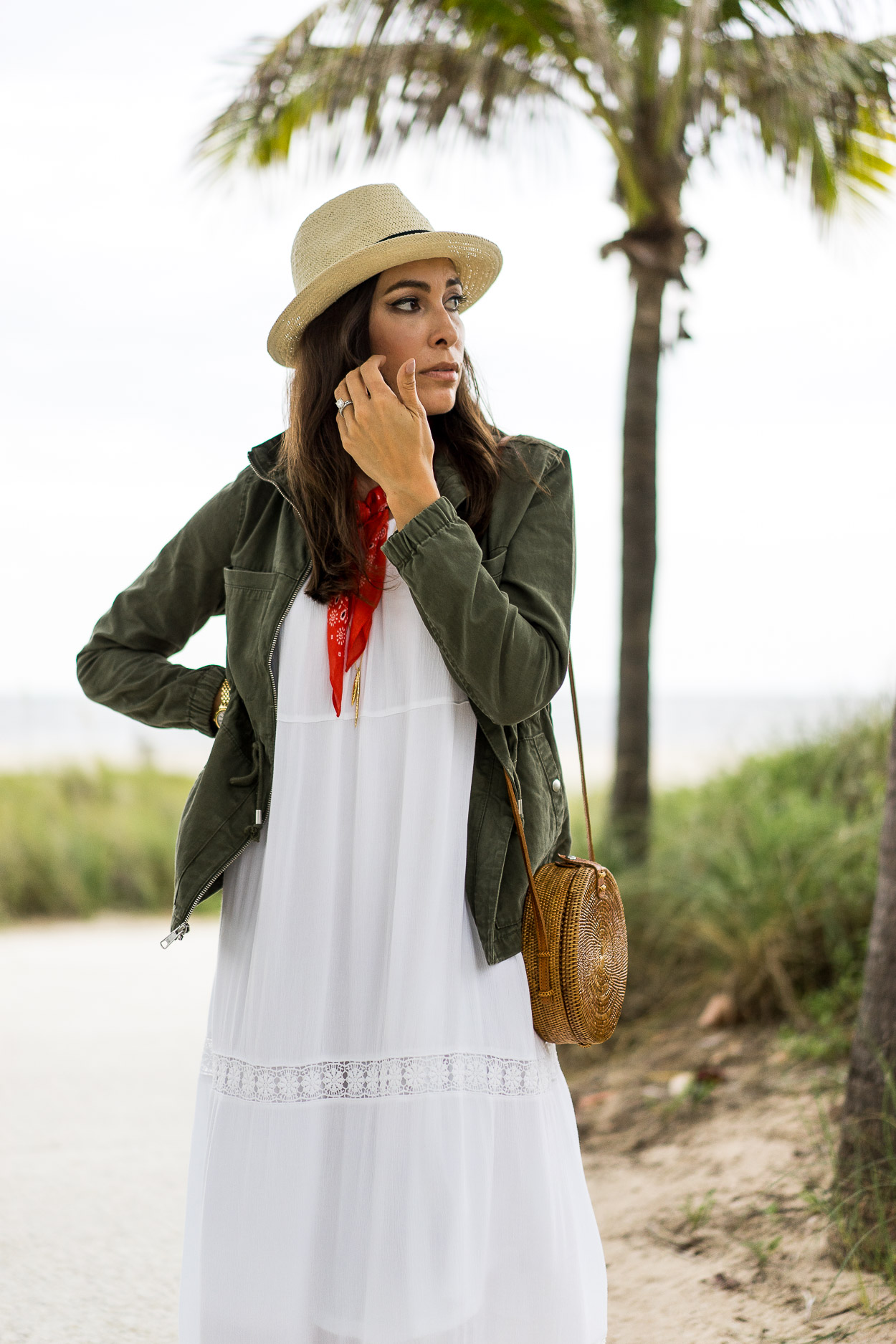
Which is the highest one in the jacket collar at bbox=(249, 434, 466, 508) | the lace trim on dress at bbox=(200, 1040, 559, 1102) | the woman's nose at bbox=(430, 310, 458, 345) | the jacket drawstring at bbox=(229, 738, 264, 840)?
the woman's nose at bbox=(430, 310, 458, 345)

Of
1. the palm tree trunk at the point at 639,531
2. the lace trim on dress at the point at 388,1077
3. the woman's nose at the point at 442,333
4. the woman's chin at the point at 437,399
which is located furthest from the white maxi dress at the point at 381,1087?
the palm tree trunk at the point at 639,531

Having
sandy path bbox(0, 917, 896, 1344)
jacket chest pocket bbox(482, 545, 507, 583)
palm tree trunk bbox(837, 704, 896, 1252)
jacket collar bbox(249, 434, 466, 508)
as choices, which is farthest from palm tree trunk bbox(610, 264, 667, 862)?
jacket chest pocket bbox(482, 545, 507, 583)

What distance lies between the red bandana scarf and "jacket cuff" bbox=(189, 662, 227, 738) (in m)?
0.28

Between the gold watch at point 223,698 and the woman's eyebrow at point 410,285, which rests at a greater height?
the woman's eyebrow at point 410,285

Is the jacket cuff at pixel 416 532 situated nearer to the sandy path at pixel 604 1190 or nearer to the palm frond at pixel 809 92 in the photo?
the sandy path at pixel 604 1190

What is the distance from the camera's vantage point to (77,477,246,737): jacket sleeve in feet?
6.48

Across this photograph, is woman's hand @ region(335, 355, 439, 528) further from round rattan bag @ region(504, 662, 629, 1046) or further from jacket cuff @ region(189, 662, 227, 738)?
jacket cuff @ region(189, 662, 227, 738)

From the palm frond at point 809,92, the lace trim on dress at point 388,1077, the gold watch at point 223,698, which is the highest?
the palm frond at point 809,92

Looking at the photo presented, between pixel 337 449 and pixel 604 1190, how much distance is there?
98.0 inches

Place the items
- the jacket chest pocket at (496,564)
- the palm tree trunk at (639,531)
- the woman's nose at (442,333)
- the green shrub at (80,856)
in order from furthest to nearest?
the green shrub at (80,856)
the palm tree trunk at (639,531)
the woman's nose at (442,333)
the jacket chest pocket at (496,564)

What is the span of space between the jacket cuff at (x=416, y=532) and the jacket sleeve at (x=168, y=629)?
47 centimetres

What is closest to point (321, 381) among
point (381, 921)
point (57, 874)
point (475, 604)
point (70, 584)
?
point (475, 604)

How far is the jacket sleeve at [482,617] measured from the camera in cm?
157

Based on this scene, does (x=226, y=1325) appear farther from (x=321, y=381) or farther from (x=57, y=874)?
(x=57, y=874)
